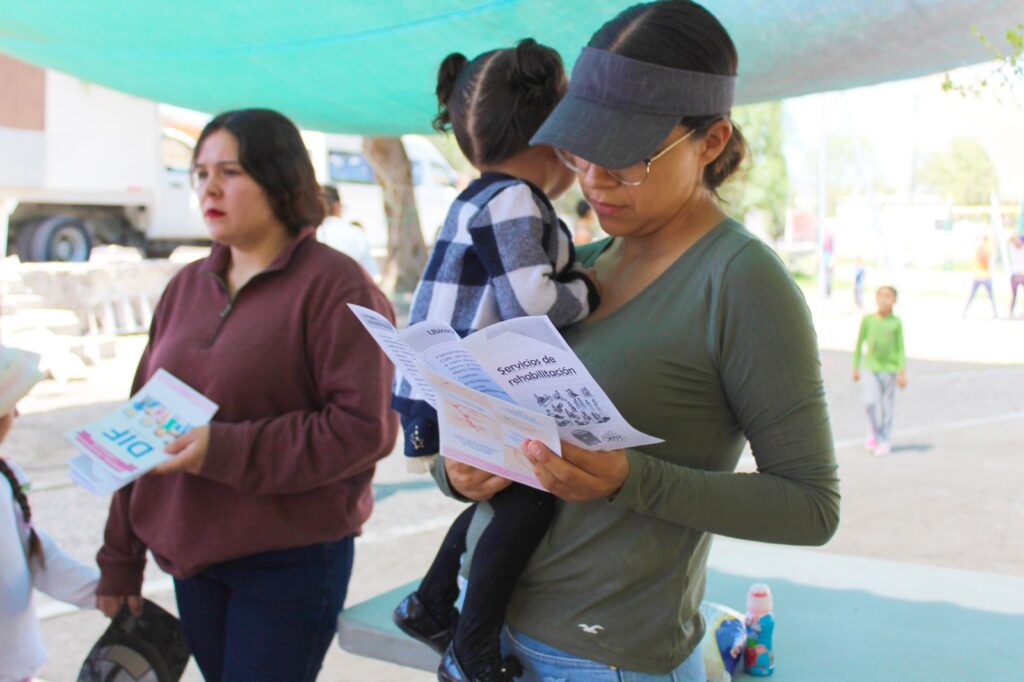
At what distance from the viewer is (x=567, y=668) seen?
1.46 m

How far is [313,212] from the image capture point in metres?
2.39

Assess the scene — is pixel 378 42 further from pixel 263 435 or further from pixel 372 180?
pixel 372 180

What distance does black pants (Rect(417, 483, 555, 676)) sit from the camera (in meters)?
1.54

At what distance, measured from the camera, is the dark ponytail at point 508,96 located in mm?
1874

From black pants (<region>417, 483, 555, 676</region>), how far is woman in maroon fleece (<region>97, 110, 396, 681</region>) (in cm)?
66

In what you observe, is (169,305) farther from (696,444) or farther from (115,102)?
(115,102)

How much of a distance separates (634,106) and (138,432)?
134 centimetres

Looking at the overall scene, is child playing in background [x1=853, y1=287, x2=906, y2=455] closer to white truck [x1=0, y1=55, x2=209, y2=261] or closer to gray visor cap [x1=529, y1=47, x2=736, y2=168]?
gray visor cap [x1=529, y1=47, x2=736, y2=168]

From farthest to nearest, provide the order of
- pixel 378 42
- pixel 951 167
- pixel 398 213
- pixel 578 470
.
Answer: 1. pixel 951 167
2. pixel 398 213
3. pixel 378 42
4. pixel 578 470

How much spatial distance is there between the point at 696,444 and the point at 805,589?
1737 mm

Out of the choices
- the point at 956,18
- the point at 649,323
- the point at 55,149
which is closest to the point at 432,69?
the point at 956,18

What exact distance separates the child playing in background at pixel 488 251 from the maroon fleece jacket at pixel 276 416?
0.26m

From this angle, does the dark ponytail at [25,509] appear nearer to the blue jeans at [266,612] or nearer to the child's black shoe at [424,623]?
the blue jeans at [266,612]

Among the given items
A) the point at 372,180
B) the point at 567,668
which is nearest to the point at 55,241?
the point at 372,180
